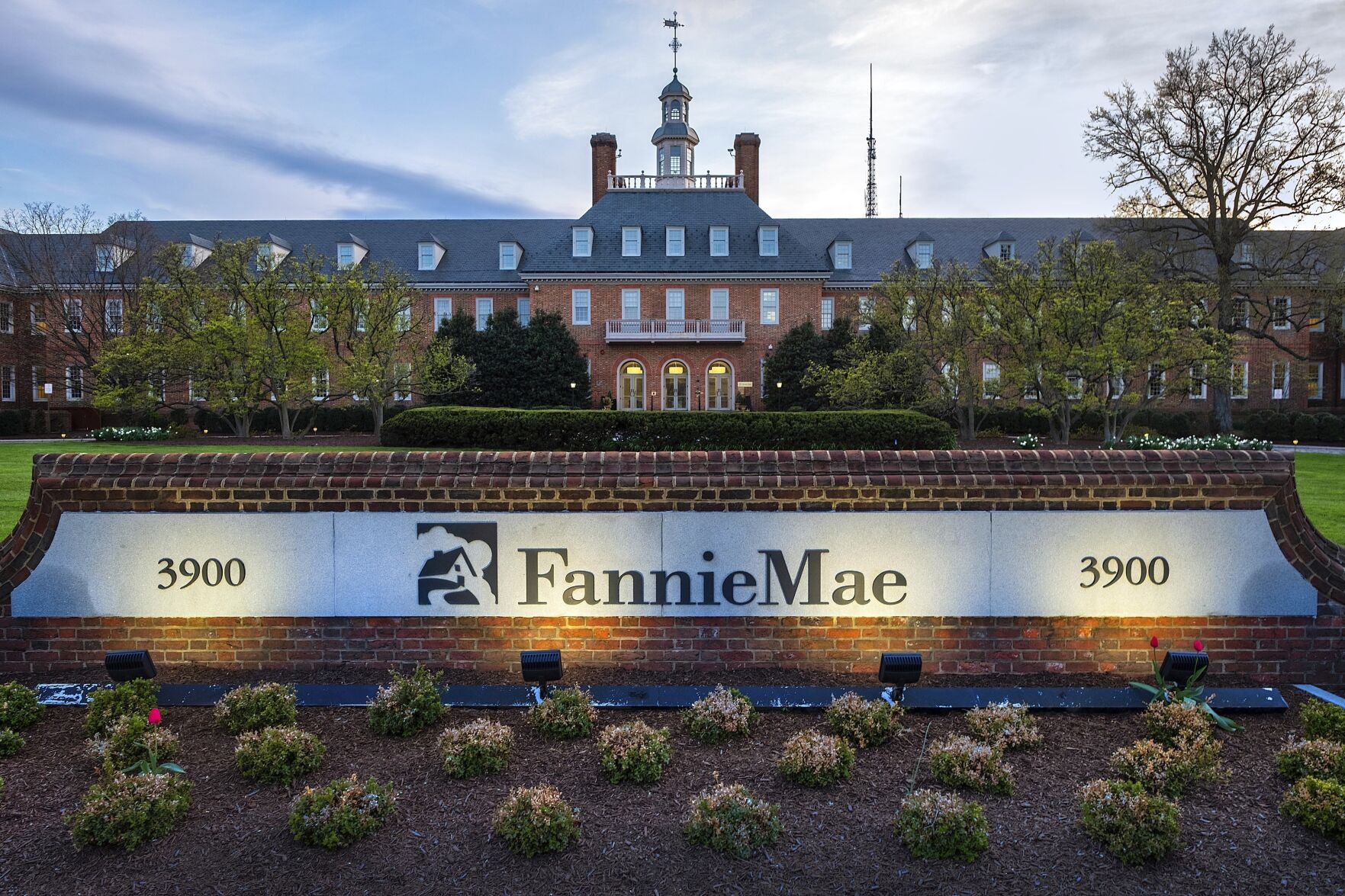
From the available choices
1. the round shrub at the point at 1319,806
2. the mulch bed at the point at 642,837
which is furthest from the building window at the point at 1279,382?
the round shrub at the point at 1319,806

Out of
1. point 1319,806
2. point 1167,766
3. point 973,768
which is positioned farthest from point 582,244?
point 1319,806

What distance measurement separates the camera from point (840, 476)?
15.7ft

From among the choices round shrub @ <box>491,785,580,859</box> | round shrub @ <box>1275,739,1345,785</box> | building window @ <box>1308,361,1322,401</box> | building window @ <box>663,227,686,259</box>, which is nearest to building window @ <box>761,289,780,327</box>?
building window @ <box>663,227,686,259</box>

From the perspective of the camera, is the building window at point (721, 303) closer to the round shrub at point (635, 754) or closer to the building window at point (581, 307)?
the building window at point (581, 307)

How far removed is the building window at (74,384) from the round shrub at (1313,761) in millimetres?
42149

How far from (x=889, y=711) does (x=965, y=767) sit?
0.50 meters

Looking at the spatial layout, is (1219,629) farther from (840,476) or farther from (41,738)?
(41,738)

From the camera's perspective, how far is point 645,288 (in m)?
37.8

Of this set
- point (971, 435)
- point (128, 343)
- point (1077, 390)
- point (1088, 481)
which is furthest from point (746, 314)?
point (1088, 481)

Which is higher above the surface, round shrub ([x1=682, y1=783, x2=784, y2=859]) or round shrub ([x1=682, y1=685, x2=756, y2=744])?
round shrub ([x1=682, y1=685, x2=756, y2=744])

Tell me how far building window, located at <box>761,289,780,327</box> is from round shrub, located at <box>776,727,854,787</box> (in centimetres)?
3510

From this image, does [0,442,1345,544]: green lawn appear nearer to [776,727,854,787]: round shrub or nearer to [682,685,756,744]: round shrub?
[682,685,756,744]: round shrub

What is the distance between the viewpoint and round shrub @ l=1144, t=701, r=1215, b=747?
12.6 feet

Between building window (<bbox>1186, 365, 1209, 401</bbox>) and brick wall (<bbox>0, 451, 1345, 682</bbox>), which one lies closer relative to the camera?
brick wall (<bbox>0, 451, 1345, 682</bbox>)
